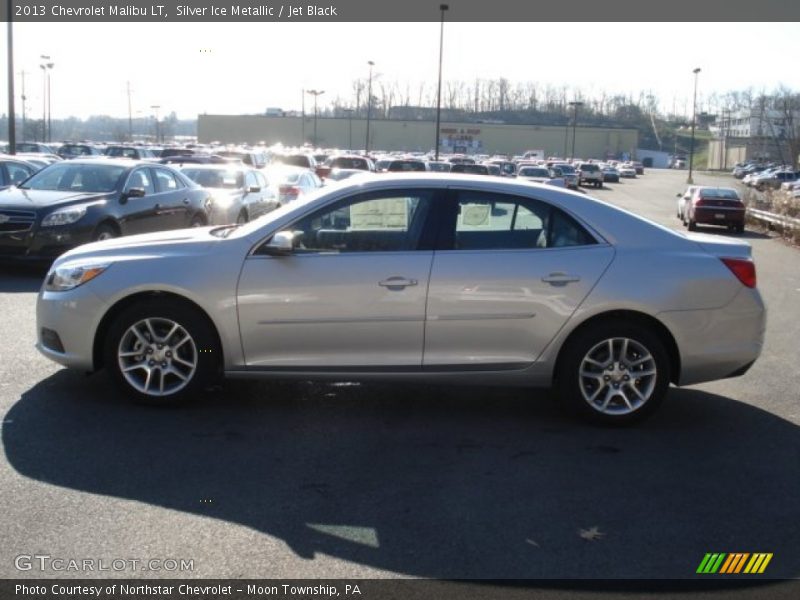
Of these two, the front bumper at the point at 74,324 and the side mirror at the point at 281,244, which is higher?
the side mirror at the point at 281,244

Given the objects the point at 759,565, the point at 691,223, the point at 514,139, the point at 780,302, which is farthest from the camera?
the point at 514,139

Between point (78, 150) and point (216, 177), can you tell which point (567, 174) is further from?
point (216, 177)

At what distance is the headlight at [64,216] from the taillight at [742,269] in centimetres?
931

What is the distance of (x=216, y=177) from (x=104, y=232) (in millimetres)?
6024

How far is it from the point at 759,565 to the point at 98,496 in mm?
3205

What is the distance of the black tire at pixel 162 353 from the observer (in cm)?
605

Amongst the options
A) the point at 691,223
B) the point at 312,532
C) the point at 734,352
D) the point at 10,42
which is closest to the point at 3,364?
the point at 312,532

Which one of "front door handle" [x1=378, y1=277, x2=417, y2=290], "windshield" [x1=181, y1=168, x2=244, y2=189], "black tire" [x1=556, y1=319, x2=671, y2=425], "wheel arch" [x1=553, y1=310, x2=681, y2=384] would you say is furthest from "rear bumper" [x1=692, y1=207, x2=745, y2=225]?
"front door handle" [x1=378, y1=277, x2=417, y2=290]

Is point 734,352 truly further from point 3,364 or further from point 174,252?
point 3,364

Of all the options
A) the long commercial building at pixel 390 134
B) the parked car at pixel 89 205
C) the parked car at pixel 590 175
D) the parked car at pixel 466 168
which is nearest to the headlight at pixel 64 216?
the parked car at pixel 89 205

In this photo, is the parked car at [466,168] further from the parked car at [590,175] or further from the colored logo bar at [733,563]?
the parked car at [590,175]

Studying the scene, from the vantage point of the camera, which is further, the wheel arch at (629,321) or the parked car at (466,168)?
the parked car at (466,168)

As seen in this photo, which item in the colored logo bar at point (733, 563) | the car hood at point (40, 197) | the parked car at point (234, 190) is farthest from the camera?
the parked car at point (234, 190)

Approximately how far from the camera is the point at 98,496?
4598 millimetres
